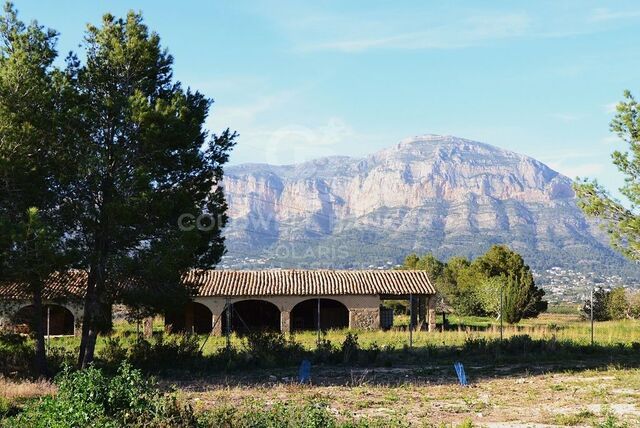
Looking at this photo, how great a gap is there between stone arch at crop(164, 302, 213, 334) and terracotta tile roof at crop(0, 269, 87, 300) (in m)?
18.8

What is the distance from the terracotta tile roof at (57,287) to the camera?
1820 centimetres

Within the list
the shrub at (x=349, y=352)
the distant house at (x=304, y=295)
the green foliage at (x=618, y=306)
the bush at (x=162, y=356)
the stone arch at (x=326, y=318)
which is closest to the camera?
the bush at (x=162, y=356)

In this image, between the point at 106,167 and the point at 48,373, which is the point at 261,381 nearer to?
the point at 48,373

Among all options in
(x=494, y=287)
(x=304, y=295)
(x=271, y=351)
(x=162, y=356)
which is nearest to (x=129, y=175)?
(x=162, y=356)

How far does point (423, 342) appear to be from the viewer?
27141mm

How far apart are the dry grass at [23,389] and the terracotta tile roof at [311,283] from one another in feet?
67.6

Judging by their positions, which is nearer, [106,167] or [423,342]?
[106,167]

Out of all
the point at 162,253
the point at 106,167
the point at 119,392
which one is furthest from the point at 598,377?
the point at 106,167

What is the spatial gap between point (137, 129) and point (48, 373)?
22.6 feet

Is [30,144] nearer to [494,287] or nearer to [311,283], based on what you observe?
[311,283]

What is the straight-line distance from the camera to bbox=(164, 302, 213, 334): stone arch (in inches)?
1537

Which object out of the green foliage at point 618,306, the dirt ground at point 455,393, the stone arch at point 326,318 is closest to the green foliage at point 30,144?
the dirt ground at point 455,393

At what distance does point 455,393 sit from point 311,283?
2330 cm

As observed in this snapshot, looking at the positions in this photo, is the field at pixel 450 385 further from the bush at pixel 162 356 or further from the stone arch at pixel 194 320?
the stone arch at pixel 194 320
